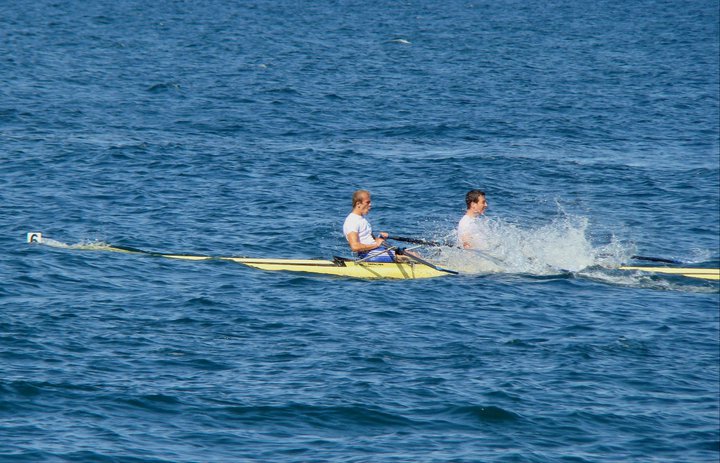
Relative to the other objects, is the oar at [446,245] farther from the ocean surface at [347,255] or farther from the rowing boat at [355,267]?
the rowing boat at [355,267]

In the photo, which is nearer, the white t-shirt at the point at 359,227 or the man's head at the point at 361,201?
the man's head at the point at 361,201

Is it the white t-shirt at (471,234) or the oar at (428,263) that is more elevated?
the white t-shirt at (471,234)

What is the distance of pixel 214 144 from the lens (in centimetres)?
3017

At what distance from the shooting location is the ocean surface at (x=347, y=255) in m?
11.4

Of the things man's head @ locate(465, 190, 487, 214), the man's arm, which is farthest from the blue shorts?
man's head @ locate(465, 190, 487, 214)

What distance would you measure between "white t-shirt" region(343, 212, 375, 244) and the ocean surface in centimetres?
85

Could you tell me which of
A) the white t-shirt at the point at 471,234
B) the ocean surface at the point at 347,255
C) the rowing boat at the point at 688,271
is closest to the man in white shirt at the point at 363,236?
the ocean surface at the point at 347,255

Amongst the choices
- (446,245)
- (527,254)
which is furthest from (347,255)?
(527,254)

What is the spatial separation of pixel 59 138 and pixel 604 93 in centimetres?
2238

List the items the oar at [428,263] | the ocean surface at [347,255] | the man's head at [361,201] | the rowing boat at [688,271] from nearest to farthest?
the ocean surface at [347,255] < the rowing boat at [688,271] < the man's head at [361,201] < the oar at [428,263]

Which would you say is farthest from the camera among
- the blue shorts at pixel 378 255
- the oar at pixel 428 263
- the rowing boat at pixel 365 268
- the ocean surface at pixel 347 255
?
the blue shorts at pixel 378 255

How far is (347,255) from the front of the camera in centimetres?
1980

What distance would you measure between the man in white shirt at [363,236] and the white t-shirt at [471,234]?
1.24 meters

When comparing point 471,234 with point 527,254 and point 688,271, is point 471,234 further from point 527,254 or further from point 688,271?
point 688,271
